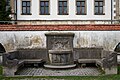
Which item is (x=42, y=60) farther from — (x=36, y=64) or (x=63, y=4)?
(x=63, y=4)

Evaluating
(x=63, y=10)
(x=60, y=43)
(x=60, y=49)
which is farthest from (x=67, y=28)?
(x=63, y=10)

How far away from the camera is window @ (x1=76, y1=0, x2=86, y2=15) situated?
3150 centimetres

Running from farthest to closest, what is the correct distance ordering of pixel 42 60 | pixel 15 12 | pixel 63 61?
pixel 15 12 < pixel 42 60 < pixel 63 61

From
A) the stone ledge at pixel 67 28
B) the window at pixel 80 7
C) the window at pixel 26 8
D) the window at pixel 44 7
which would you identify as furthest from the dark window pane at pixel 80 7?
the stone ledge at pixel 67 28

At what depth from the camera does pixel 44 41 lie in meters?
17.4

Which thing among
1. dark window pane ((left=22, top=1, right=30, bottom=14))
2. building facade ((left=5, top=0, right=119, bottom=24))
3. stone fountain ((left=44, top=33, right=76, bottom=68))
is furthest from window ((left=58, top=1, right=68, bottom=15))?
stone fountain ((left=44, top=33, right=76, bottom=68))

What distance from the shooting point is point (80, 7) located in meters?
31.6

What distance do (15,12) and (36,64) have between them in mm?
17004

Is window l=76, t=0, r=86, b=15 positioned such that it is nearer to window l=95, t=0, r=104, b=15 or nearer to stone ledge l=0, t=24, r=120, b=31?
window l=95, t=0, r=104, b=15

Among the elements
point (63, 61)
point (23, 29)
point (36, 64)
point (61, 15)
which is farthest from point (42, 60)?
point (61, 15)

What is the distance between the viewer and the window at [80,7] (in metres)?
31.5

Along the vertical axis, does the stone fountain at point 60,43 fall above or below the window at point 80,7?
below

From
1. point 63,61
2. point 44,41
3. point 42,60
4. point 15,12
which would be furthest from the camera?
point 15,12

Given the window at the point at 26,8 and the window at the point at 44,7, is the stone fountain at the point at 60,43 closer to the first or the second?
the window at the point at 44,7
